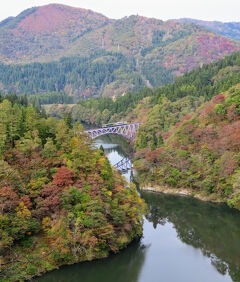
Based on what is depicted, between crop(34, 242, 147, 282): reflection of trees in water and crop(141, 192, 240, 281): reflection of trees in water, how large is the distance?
7923 millimetres

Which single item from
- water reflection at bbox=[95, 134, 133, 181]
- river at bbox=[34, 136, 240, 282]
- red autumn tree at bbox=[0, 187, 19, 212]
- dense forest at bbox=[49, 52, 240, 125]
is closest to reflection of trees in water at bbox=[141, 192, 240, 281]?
river at bbox=[34, 136, 240, 282]

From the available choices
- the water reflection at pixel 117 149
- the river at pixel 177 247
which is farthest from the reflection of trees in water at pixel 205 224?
the water reflection at pixel 117 149

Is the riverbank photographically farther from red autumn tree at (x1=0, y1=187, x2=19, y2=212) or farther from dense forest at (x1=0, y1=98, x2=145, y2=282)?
red autumn tree at (x1=0, y1=187, x2=19, y2=212)

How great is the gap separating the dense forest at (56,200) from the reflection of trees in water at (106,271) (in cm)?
72

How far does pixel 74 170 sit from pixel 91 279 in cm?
1211

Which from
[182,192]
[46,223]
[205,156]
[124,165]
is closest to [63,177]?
[46,223]

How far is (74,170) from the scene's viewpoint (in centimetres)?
4309

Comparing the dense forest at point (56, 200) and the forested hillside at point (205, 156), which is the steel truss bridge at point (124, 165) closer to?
the forested hillside at point (205, 156)

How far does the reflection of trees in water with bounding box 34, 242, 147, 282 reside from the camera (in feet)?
118

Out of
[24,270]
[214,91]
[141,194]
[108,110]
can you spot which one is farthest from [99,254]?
[108,110]

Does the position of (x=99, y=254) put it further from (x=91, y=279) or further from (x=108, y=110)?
(x=108, y=110)

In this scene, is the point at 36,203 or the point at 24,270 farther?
the point at 36,203

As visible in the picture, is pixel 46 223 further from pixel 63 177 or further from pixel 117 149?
pixel 117 149

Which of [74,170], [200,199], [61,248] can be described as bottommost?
[200,199]
